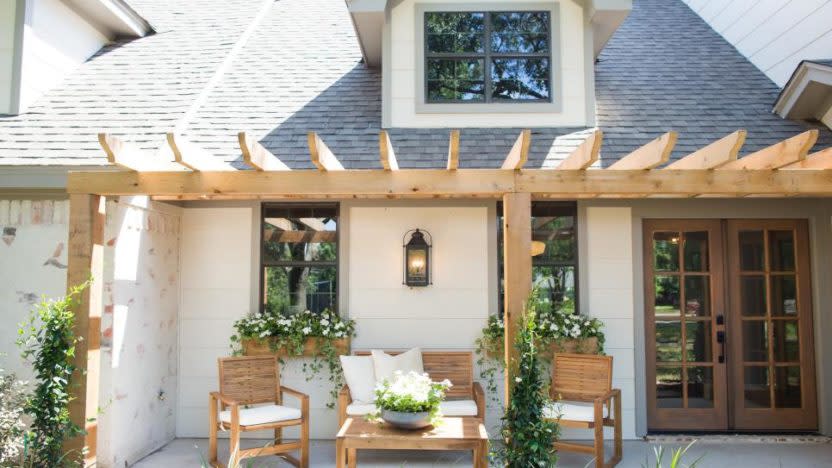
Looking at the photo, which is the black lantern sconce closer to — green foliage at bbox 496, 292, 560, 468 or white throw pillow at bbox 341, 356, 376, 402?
white throw pillow at bbox 341, 356, 376, 402

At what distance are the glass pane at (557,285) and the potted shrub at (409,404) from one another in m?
1.98

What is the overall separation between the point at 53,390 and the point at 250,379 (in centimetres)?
172

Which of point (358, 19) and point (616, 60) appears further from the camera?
point (616, 60)

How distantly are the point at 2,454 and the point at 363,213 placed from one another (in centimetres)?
336

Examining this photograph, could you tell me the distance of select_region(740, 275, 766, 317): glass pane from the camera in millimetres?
6105

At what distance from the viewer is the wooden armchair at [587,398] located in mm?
4988

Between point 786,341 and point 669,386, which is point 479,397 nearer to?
point 669,386

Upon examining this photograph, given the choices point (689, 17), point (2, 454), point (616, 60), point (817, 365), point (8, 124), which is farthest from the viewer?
point (689, 17)

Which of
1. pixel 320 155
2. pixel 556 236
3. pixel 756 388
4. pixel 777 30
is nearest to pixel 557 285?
pixel 556 236

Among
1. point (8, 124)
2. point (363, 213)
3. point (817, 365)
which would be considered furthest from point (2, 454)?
point (817, 365)

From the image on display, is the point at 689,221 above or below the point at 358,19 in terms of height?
below

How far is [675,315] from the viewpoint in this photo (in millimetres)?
6082

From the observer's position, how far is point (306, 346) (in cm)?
584

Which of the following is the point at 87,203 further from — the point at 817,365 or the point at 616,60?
the point at 817,365
